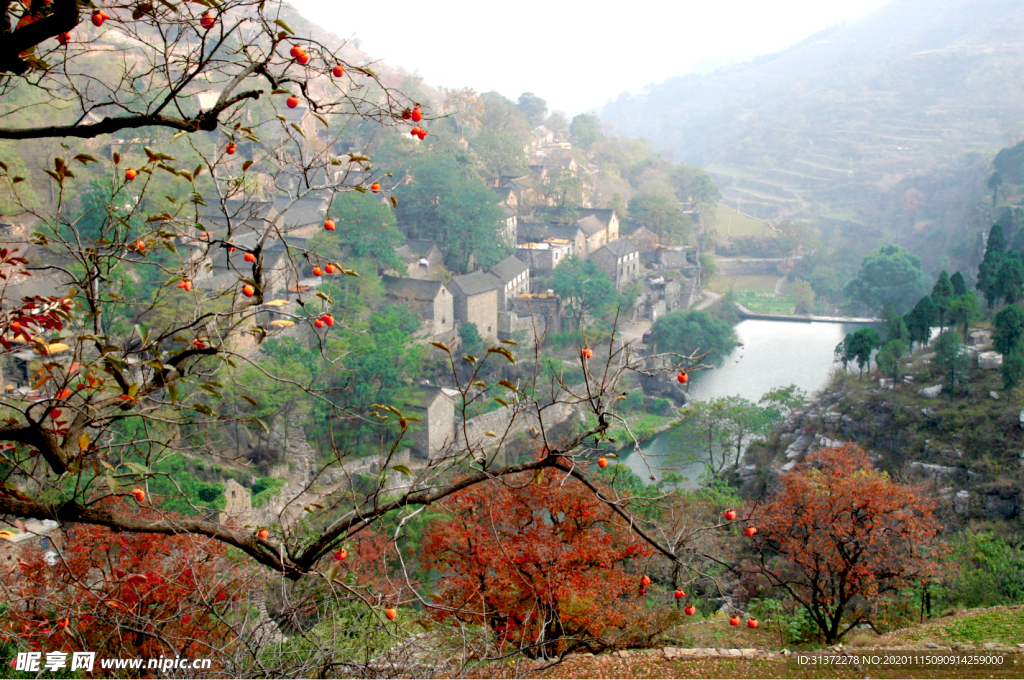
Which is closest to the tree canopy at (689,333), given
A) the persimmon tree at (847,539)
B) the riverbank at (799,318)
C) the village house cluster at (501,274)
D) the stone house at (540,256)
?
the village house cluster at (501,274)

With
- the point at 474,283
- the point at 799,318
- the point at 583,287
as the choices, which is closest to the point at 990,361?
the point at 583,287

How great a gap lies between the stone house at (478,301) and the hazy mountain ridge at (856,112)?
34698 mm

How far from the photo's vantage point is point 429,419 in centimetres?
1722

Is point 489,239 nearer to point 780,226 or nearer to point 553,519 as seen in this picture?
point 553,519

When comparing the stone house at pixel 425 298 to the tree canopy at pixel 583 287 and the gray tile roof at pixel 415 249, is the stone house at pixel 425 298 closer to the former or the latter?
the gray tile roof at pixel 415 249

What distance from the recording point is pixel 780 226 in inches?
1668

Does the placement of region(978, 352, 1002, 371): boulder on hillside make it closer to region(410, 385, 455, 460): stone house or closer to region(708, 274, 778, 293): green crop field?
region(410, 385, 455, 460): stone house

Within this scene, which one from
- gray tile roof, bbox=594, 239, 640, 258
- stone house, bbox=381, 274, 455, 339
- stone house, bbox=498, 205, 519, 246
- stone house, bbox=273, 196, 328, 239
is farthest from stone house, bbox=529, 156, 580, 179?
stone house, bbox=381, 274, 455, 339

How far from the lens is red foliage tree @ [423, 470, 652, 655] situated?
687 centimetres

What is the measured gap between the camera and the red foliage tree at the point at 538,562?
6871 millimetres

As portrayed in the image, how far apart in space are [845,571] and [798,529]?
1.10 meters

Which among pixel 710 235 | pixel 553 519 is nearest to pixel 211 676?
pixel 553 519

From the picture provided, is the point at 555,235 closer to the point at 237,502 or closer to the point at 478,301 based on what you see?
the point at 478,301

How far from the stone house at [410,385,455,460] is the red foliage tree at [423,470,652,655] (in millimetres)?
8148
